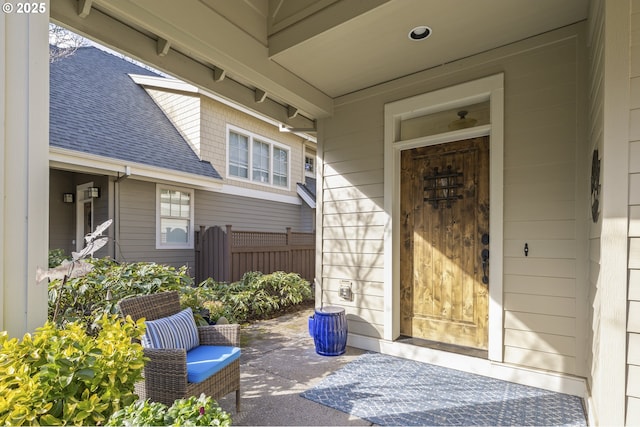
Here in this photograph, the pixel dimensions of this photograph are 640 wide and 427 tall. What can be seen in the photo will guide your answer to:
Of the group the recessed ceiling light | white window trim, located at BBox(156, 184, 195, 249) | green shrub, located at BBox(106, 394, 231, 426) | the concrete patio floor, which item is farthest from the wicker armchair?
white window trim, located at BBox(156, 184, 195, 249)

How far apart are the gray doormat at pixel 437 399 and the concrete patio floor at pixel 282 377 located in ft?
0.42

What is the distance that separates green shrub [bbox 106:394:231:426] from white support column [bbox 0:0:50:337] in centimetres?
67

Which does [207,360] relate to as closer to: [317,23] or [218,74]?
[218,74]

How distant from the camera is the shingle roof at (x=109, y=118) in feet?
19.6

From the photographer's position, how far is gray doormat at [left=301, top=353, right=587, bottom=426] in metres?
2.42

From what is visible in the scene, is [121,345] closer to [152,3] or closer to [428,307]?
[152,3]

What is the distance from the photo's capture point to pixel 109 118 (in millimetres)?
6855

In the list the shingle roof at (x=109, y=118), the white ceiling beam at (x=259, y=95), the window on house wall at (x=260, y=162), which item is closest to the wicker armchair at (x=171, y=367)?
the white ceiling beam at (x=259, y=95)

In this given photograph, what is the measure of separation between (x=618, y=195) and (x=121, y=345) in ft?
8.89

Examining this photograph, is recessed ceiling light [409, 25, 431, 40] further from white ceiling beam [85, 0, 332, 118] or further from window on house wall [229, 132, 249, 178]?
window on house wall [229, 132, 249, 178]

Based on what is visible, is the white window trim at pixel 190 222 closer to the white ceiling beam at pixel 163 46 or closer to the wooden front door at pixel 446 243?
the white ceiling beam at pixel 163 46

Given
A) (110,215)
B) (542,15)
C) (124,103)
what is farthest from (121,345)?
(124,103)

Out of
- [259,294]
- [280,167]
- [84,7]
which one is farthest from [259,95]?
[280,167]

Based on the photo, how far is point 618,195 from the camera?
1.91 metres
